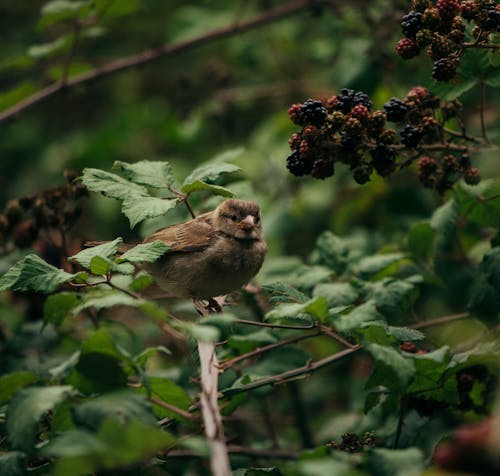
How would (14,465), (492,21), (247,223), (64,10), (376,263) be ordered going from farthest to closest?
1. (64,10)
2. (247,223)
3. (376,263)
4. (492,21)
5. (14,465)

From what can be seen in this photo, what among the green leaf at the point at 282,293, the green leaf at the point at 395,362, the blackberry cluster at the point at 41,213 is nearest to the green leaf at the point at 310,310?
the green leaf at the point at 395,362

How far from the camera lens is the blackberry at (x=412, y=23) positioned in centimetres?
286

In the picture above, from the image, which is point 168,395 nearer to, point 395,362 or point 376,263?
point 395,362

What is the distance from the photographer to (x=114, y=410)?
2180 mm

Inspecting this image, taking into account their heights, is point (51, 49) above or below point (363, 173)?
above

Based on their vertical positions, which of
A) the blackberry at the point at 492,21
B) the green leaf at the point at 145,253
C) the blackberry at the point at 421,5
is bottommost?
the green leaf at the point at 145,253

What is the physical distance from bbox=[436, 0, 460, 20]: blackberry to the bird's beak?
1.51 meters

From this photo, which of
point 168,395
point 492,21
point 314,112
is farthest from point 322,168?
point 168,395

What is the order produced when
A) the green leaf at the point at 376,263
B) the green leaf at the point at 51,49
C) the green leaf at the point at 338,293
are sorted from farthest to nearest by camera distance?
the green leaf at the point at 51,49
the green leaf at the point at 376,263
the green leaf at the point at 338,293

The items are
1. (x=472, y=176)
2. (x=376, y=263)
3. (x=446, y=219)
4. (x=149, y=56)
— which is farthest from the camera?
(x=149, y=56)

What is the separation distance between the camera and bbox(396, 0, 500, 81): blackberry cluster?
9.18 feet

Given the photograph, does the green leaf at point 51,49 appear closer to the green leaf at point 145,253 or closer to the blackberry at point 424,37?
the green leaf at point 145,253

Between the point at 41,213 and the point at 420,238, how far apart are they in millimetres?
1922

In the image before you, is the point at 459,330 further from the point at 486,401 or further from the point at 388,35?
the point at 388,35
